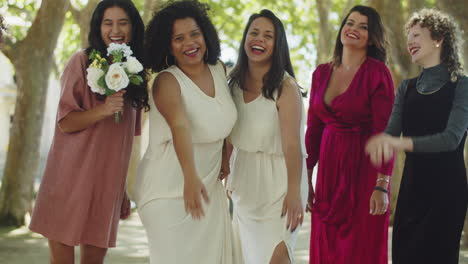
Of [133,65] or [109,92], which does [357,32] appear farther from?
[109,92]

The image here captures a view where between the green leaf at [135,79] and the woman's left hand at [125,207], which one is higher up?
the green leaf at [135,79]

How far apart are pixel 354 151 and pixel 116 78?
2.03m

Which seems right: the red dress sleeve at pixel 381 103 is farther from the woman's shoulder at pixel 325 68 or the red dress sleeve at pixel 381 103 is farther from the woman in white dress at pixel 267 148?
the woman in white dress at pixel 267 148

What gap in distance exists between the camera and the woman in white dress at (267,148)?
189 inches

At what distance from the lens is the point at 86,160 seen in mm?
4863

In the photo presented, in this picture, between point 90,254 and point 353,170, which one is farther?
point 353,170

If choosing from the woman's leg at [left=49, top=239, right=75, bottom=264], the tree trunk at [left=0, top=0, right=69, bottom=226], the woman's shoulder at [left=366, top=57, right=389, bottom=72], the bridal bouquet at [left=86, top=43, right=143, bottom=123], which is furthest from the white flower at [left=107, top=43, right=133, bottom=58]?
the tree trunk at [left=0, top=0, right=69, bottom=226]

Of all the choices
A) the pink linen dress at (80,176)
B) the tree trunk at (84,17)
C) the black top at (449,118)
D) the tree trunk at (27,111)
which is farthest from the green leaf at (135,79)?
the tree trunk at (84,17)

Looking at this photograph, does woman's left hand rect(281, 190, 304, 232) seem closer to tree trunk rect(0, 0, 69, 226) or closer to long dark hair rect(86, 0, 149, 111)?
long dark hair rect(86, 0, 149, 111)

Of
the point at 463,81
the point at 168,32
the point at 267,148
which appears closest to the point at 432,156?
the point at 463,81

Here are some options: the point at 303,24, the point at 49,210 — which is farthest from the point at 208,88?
the point at 303,24

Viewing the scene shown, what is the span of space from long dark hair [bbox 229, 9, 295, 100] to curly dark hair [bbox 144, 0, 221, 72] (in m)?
0.28

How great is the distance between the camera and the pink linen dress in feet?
15.9

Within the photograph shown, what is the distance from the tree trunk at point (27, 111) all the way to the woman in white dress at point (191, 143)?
22.8 feet
